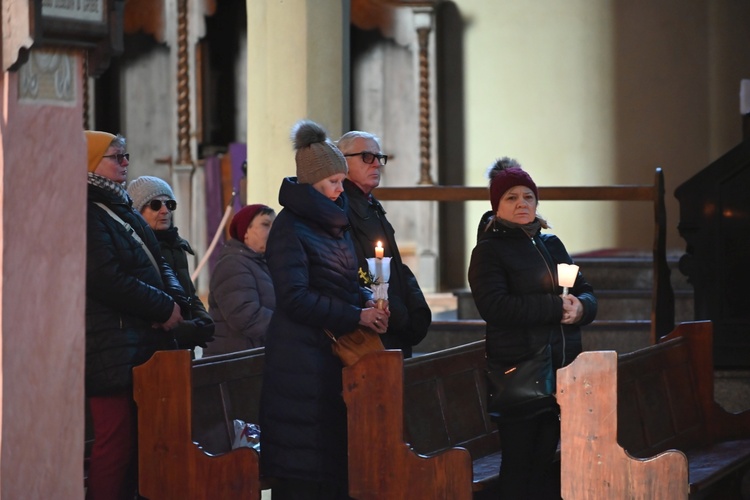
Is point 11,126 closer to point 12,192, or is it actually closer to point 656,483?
point 12,192

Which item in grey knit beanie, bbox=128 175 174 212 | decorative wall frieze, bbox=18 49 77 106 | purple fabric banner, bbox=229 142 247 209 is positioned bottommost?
grey knit beanie, bbox=128 175 174 212

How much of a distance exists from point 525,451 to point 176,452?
3.93ft

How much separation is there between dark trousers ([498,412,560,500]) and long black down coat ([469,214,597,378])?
0.70 ft

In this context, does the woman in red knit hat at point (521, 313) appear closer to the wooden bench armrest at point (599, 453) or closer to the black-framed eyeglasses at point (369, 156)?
the wooden bench armrest at point (599, 453)

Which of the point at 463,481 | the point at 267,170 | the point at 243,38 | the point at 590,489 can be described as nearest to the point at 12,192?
the point at 463,481

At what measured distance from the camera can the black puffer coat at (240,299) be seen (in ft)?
19.3

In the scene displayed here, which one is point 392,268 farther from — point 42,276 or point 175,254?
point 42,276

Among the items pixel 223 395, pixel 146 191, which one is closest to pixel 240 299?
pixel 146 191

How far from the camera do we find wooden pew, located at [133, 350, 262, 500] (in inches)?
177

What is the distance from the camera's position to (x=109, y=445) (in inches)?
183

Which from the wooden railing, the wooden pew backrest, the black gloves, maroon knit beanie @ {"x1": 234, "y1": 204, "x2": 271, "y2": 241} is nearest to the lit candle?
the wooden pew backrest

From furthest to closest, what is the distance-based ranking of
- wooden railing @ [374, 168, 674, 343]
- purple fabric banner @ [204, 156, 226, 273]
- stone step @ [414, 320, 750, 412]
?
purple fabric banner @ [204, 156, 226, 273] < stone step @ [414, 320, 750, 412] < wooden railing @ [374, 168, 674, 343]

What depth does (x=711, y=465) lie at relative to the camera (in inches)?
209

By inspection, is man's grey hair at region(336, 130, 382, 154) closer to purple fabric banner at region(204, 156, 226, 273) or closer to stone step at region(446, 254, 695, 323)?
stone step at region(446, 254, 695, 323)
